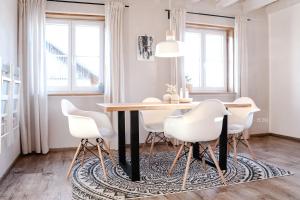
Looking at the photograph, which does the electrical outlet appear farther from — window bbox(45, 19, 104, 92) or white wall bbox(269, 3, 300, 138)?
window bbox(45, 19, 104, 92)

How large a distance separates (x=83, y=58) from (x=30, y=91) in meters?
1.03

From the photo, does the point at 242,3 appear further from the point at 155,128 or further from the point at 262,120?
the point at 155,128

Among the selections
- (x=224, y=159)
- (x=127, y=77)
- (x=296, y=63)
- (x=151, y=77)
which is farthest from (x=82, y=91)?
(x=296, y=63)

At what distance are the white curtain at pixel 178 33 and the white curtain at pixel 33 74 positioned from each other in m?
2.16

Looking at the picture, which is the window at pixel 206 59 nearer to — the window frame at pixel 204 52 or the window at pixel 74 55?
the window frame at pixel 204 52

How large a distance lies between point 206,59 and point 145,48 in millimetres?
1429

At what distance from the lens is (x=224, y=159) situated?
3.00m

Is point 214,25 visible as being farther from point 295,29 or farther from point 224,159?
point 224,159

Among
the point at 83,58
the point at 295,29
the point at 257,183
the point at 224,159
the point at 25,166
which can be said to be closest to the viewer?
the point at 257,183

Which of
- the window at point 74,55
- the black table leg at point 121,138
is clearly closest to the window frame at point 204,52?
the window at point 74,55

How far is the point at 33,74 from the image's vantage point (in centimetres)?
390

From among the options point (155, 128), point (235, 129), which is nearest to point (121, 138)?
point (155, 128)

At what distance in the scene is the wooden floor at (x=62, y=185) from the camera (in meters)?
2.30

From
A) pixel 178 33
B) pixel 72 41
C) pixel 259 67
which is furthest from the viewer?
pixel 259 67
